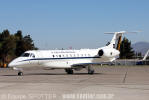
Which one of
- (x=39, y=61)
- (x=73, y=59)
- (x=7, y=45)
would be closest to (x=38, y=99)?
(x=39, y=61)

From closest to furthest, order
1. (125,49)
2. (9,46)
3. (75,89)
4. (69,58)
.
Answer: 1. (75,89)
2. (69,58)
3. (9,46)
4. (125,49)

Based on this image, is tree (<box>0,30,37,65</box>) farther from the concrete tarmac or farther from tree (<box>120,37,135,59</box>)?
the concrete tarmac

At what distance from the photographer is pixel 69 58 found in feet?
115

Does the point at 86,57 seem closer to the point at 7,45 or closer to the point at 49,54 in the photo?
the point at 49,54

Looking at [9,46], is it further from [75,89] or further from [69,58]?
[75,89]

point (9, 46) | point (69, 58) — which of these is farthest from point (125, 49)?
point (69, 58)

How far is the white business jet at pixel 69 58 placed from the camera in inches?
1239

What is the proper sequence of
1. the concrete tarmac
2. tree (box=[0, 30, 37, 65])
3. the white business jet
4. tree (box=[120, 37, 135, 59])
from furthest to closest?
1. tree (box=[120, 37, 135, 59])
2. tree (box=[0, 30, 37, 65])
3. the white business jet
4. the concrete tarmac

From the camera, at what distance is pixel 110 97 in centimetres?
1284

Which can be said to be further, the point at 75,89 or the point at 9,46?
the point at 9,46

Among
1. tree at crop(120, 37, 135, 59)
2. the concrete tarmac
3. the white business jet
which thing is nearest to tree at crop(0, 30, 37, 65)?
the white business jet

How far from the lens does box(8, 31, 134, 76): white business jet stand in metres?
31.5

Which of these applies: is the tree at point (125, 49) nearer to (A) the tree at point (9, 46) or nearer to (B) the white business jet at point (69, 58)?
(A) the tree at point (9, 46)

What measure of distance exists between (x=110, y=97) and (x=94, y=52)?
24097mm
